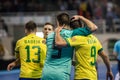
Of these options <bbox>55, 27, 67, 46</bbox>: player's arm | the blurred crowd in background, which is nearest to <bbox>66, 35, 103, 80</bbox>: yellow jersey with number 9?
<bbox>55, 27, 67, 46</bbox>: player's arm

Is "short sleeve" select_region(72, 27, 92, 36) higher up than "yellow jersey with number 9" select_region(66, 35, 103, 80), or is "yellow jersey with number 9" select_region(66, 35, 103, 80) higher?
"short sleeve" select_region(72, 27, 92, 36)

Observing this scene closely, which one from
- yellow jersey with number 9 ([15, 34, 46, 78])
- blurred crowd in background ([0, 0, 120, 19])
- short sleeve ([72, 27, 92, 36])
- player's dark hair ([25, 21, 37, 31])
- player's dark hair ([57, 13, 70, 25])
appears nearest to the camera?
player's dark hair ([57, 13, 70, 25])

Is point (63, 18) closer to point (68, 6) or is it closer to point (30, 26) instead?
point (30, 26)

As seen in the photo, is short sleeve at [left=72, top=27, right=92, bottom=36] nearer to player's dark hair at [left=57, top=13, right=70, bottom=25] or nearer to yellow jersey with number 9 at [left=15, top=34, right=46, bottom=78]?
player's dark hair at [left=57, top=13, right=70, bottom=25]

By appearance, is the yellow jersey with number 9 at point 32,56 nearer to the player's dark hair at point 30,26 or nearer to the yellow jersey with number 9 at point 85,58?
the player's dark hair at point 30,26

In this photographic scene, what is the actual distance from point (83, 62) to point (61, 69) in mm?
471

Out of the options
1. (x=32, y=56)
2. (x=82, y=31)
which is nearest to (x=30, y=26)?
(x=32, y=56)

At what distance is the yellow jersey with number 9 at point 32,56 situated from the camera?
10.3m

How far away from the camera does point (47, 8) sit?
1031 inches

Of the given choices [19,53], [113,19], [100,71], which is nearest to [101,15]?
[113,19]

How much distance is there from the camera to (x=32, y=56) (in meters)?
10.3

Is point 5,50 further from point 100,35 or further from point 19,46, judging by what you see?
point 19,46

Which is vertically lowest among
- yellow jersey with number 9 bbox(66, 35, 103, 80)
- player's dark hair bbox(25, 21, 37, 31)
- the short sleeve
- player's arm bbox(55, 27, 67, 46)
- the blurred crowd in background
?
yellow jersey with number 9 bbox(66, 35, 103, 80)

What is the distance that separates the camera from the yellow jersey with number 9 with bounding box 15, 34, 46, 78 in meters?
10.3
